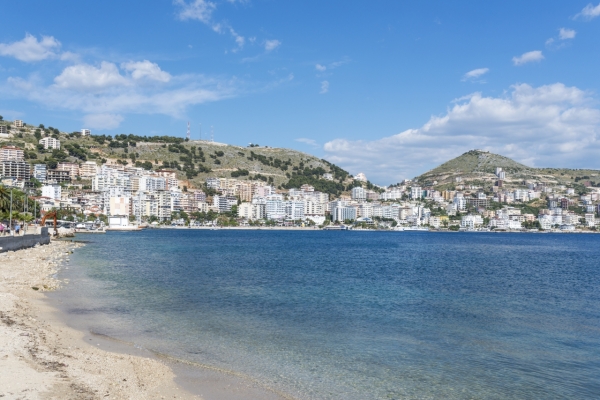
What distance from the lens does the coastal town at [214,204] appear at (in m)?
131

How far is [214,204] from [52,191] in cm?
4898

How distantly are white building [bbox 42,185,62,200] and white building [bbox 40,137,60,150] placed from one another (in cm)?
3748

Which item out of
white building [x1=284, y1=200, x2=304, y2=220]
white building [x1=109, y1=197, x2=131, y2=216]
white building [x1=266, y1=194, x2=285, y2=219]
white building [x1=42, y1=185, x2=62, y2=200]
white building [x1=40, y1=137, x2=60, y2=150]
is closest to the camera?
white building [x1=42, y1=185, x2=62, y2=200]

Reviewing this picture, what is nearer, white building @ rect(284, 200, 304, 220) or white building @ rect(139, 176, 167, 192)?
white building @ rect(139, 176, 167, 192)

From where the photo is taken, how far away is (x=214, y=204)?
524 feet

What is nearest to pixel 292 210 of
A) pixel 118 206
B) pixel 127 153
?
pixel 118 206

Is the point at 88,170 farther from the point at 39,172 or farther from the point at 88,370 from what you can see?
the point at 88,370

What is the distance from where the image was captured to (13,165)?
130 metres

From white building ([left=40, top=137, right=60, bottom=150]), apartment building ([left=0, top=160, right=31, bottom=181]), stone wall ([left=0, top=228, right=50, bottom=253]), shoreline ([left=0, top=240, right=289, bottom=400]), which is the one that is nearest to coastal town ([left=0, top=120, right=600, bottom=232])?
white building ([left=40, top=137, right=60, bottom=150])

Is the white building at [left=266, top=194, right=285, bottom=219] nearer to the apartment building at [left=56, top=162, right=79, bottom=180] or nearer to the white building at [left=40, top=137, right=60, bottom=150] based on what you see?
the apartment building at [left=56, top=162, right=79, bottom=180]

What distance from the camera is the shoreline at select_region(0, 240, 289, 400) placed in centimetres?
877

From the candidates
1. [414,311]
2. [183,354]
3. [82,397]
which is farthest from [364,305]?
[82,397]

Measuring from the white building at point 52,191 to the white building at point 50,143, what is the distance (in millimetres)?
37477

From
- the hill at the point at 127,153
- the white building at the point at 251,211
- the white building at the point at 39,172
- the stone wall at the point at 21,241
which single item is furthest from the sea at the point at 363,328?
the hill at the point at 127,153
